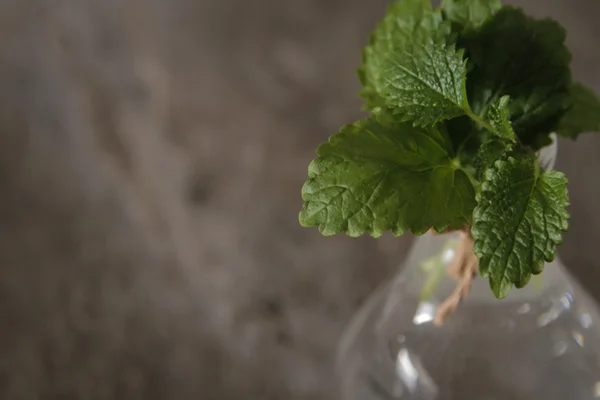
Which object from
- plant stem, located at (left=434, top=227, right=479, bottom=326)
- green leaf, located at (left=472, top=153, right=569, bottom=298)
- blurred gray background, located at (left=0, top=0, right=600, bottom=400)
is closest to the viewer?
green leaf, located at (left=472, top=153, right=569, bottom=298)

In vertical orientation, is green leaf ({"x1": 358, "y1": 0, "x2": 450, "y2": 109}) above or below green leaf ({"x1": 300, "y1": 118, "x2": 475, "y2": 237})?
above

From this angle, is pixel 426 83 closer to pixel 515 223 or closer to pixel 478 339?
pixel 515 223

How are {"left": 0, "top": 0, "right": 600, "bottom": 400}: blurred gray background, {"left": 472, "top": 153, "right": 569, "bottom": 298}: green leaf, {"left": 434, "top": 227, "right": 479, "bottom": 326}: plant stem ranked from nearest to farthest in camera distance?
{"left": 472, "top": 153, "right": 569, "bottom": 298}: green leaf, {"left": 434, "top": 227, "right": 479, "bottom": 326}: plant stem, {"left": 0, "top": 0, "right": 600, "bottom": 400}: blurred gray background

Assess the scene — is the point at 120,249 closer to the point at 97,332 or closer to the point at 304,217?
the point at 97,332

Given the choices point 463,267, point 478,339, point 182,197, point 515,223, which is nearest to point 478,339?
point 478,339

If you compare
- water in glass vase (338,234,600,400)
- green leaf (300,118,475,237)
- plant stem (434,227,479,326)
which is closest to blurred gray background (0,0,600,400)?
water in glass vase (338,234,600,400)

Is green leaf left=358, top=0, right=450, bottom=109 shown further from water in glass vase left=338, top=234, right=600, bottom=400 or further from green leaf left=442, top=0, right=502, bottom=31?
water in glass vase left=338, top=234, right=600, bottom=400

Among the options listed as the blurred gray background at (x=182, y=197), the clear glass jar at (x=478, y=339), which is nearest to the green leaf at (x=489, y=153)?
the clear glass jar at (x=478, y=339)

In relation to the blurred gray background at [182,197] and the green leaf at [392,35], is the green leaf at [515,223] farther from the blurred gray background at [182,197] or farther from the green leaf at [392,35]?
the blurred gray background at [182,197]
